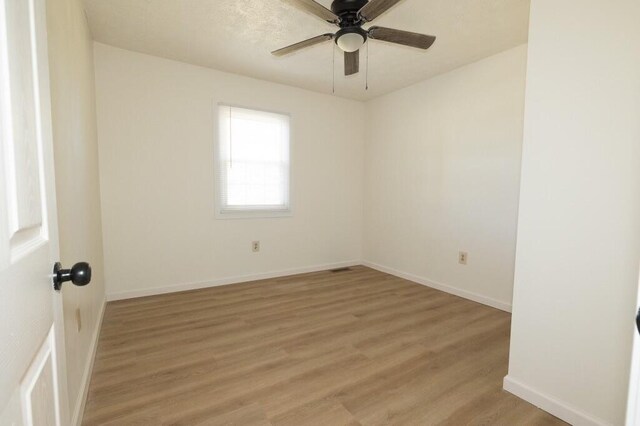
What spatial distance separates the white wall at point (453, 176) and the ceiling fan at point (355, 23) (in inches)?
51.5

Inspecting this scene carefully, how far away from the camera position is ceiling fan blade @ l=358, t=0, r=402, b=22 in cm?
172

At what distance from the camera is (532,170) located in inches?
63.0

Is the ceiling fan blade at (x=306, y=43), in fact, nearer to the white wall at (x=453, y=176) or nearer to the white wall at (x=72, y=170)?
the white wall at (x=72, y=170)

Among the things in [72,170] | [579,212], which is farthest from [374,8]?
[72,170]

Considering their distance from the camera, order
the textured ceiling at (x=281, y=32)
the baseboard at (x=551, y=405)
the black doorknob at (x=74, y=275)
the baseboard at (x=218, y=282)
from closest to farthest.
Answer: the black doorknob at (x=74, y=275) < the baseboard at (x=551, y=405) < the textured ceiling at (x=281, y=32) < the baseboard at (x=218, y=282)

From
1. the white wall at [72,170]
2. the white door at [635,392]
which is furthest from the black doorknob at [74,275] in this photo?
the white door at [635,392]

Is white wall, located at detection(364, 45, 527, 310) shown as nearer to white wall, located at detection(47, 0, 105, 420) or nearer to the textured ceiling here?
the textured ceiling

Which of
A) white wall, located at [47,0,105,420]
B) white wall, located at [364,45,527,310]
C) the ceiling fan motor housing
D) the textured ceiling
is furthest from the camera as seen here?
white wall, located at [364,45,527,310]

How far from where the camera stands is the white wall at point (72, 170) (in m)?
1.30

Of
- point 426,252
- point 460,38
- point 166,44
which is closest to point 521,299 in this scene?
point 426,252

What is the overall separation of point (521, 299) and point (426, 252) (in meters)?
2.01

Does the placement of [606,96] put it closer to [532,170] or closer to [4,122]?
[532,170]

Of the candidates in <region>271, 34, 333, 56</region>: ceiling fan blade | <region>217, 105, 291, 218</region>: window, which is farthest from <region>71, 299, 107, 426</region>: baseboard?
<region>271, 34, 333, 56</region>: ceiling fan blade

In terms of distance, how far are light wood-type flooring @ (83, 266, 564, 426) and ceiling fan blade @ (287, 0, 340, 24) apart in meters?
2.19
